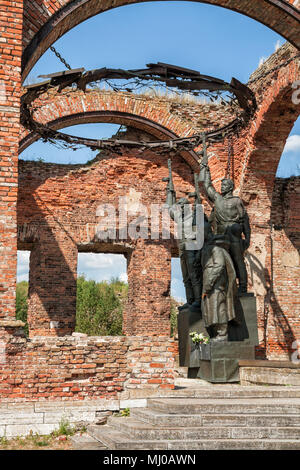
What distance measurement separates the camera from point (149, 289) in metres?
15.2

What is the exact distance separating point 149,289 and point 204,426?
9976 mm

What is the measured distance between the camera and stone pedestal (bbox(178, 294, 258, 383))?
9359mm

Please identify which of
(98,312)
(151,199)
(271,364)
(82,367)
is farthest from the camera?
(98,312)

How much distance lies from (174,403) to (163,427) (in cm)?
51

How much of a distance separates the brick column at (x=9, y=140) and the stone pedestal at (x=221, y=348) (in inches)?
135

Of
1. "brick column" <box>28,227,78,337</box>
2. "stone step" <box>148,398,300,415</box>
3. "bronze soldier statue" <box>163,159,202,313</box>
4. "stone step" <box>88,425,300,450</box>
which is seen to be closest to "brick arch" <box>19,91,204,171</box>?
"brick column" <box>28,227,78,337</box>

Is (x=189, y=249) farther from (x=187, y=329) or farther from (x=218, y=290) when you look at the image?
(x=218, y=290)

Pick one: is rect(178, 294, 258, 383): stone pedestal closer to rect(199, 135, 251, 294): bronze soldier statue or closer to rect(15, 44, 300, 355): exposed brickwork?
rect(199, 135, 251, 294): bronze soldier statue

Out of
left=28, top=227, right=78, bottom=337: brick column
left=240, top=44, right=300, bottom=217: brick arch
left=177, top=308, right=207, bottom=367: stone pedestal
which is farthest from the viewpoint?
left=28, top=227, right=78, bottom=337: brick column

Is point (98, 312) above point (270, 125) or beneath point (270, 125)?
beneath

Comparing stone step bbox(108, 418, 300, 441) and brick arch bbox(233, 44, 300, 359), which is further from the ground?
brick arch bbox(233, 44, 300, 359)

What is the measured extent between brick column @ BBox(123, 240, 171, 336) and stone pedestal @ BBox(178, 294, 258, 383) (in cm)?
427

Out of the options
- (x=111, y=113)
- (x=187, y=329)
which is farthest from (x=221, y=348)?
(x=111, y=113)

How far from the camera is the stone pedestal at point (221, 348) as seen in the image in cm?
936
